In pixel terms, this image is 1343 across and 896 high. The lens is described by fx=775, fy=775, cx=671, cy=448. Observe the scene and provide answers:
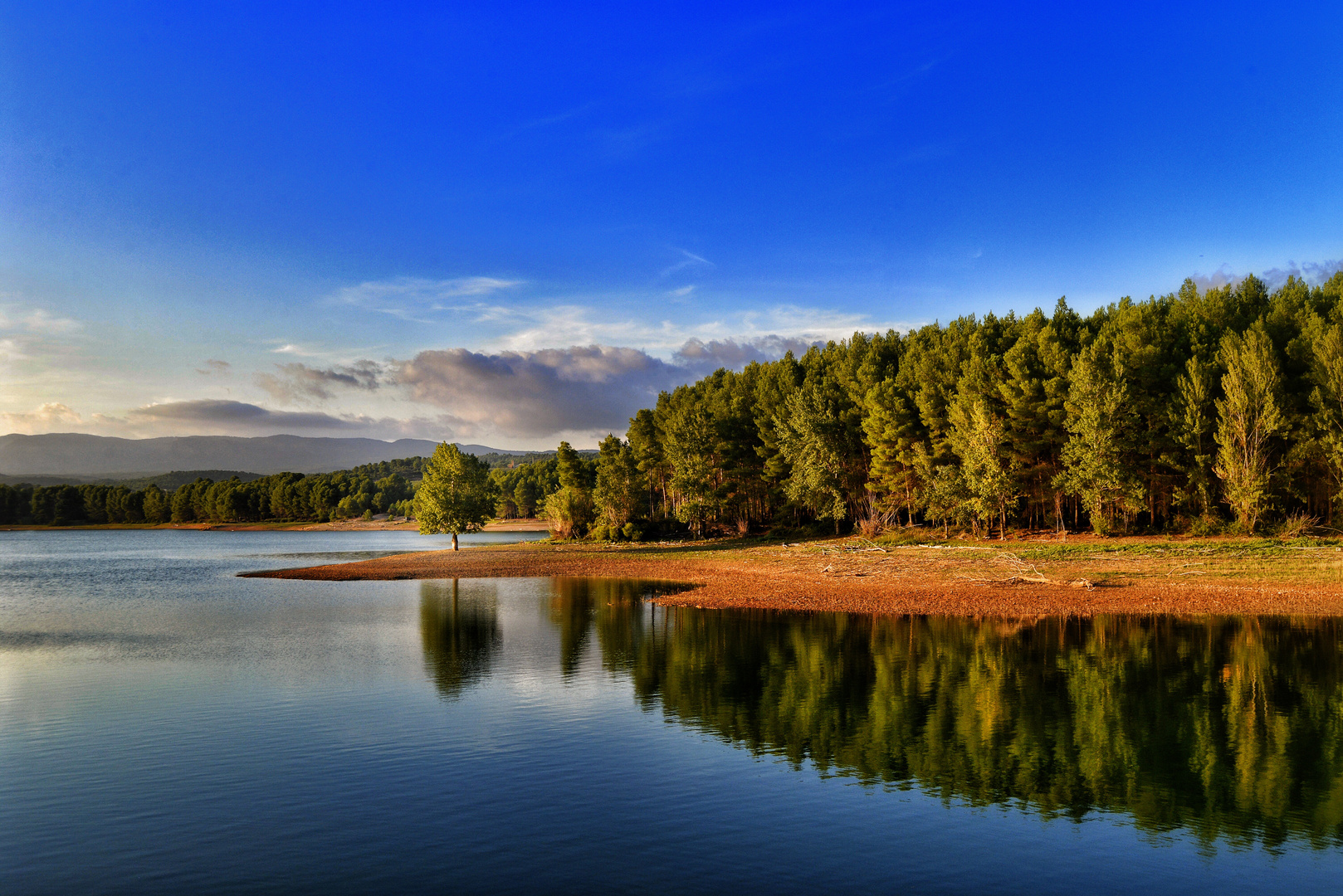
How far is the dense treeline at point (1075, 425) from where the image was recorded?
198 ft

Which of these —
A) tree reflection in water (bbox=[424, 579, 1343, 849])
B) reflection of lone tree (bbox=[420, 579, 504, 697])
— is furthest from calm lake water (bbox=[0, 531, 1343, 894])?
reflection of lone tree (bbox=[420, 579, 504, 697])

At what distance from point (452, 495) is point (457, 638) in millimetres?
59999

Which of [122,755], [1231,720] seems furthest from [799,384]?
[122,755]

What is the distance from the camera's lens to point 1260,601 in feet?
126

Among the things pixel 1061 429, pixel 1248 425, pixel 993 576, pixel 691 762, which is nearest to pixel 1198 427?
pixel 1248 425

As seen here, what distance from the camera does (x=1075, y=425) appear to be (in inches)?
2598

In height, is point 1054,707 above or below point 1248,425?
below

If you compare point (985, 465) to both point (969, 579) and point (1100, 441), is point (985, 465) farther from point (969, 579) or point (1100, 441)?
point (969, 579)

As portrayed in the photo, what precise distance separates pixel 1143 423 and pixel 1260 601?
33.9 meters

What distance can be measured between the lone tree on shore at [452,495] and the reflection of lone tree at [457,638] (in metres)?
36.5

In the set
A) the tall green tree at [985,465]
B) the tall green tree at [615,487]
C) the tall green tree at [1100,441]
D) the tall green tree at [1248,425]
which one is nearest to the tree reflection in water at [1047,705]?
the tall green tree at [1248,425]

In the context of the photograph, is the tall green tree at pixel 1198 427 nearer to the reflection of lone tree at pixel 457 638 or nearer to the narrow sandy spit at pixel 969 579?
the narrow sandy spit at pixel 969 579

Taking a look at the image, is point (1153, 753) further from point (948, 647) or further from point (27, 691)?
point (27, 691)

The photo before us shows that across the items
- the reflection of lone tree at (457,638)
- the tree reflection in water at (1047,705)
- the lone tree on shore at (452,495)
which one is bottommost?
the reflection of lone tree at (457,638)
